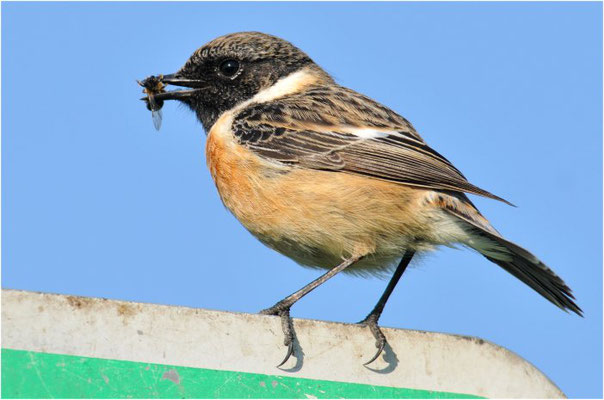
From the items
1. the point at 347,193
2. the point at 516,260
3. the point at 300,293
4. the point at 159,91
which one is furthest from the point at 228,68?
the point at 516,260

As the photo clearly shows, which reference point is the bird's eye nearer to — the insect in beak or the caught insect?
the insect in beak

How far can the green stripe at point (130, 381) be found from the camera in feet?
11.3

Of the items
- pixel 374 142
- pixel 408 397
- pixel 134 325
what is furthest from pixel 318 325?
pixel 374 142

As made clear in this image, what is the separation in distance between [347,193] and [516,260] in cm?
121

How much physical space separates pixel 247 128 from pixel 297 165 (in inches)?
23.6

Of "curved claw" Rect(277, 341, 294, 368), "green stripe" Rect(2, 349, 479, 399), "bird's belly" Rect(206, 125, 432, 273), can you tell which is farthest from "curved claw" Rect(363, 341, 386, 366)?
"bird's belly" Rect(206, 125, 432, 273)

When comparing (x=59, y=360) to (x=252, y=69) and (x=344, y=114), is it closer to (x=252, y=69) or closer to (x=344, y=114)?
(x=344, y=114)

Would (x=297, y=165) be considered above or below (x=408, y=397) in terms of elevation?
above

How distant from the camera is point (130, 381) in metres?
3.57

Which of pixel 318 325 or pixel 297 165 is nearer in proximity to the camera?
pixel 318 325

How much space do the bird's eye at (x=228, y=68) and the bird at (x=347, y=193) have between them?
1.50 feet

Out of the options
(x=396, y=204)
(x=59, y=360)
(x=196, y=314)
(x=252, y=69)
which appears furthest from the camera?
(x=252, y=69)

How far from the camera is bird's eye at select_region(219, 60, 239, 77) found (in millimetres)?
7125

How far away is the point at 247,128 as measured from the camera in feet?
21.3
